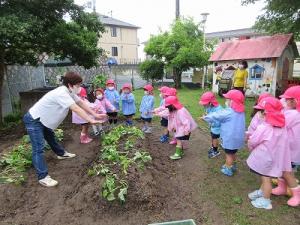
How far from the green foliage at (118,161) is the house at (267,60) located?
9.64m

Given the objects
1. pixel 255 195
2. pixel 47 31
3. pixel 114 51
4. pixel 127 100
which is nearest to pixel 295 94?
pixel 255 195

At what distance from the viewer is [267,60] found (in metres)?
14.2

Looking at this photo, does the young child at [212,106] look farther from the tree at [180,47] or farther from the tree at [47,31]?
the tree at [180,47]

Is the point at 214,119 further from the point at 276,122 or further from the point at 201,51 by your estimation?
the point at 201,51

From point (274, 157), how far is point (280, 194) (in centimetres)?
84

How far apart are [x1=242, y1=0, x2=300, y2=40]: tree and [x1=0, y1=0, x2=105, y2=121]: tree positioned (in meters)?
6.96

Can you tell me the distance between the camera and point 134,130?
22.8 ft

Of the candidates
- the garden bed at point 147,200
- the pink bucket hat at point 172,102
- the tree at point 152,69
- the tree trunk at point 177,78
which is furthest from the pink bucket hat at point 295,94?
the tree at point 152,69

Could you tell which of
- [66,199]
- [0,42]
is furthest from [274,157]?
[0,42]

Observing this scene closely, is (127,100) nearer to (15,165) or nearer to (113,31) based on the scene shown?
(15,165)

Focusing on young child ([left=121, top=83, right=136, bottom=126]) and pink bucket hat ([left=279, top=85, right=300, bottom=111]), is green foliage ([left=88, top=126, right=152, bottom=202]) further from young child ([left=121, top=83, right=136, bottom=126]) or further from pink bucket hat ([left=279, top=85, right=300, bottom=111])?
pink bucket hat ([left=279, top=85, right=300, bottom=111])

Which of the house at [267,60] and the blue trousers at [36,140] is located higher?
the house at [267,60]

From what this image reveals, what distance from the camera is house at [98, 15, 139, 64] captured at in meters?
44.4

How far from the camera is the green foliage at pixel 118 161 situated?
162 inches
